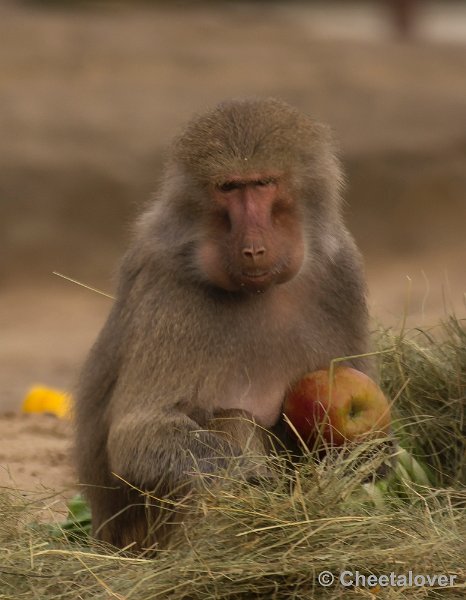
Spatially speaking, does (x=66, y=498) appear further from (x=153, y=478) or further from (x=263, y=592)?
(x=263, y=592)

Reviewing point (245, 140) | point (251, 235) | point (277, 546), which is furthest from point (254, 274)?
point (277, 546)

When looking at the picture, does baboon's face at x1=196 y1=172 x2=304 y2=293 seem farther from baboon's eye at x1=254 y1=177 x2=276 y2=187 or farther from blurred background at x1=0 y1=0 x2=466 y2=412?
blurred background at x1=0 y1=0 x2=466 y2=412

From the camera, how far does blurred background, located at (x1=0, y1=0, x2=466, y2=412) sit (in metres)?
10.7

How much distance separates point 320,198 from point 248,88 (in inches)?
342

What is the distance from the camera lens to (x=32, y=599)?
3.51 m

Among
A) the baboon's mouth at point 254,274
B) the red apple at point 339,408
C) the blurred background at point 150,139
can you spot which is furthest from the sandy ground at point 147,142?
the baboon's mouth at point 254,274

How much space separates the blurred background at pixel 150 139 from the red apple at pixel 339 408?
4.46 metres

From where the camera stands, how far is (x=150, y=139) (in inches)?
468

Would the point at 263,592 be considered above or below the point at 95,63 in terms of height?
below

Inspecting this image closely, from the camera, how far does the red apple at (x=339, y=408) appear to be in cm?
405

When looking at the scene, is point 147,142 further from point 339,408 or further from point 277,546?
point 277,546

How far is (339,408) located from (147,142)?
26.3 feet

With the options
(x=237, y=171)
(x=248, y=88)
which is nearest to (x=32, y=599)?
(x=237, y=171)

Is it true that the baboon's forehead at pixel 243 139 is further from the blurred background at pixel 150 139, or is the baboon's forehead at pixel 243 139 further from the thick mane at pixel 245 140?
the blurred background at pixel 150 139
